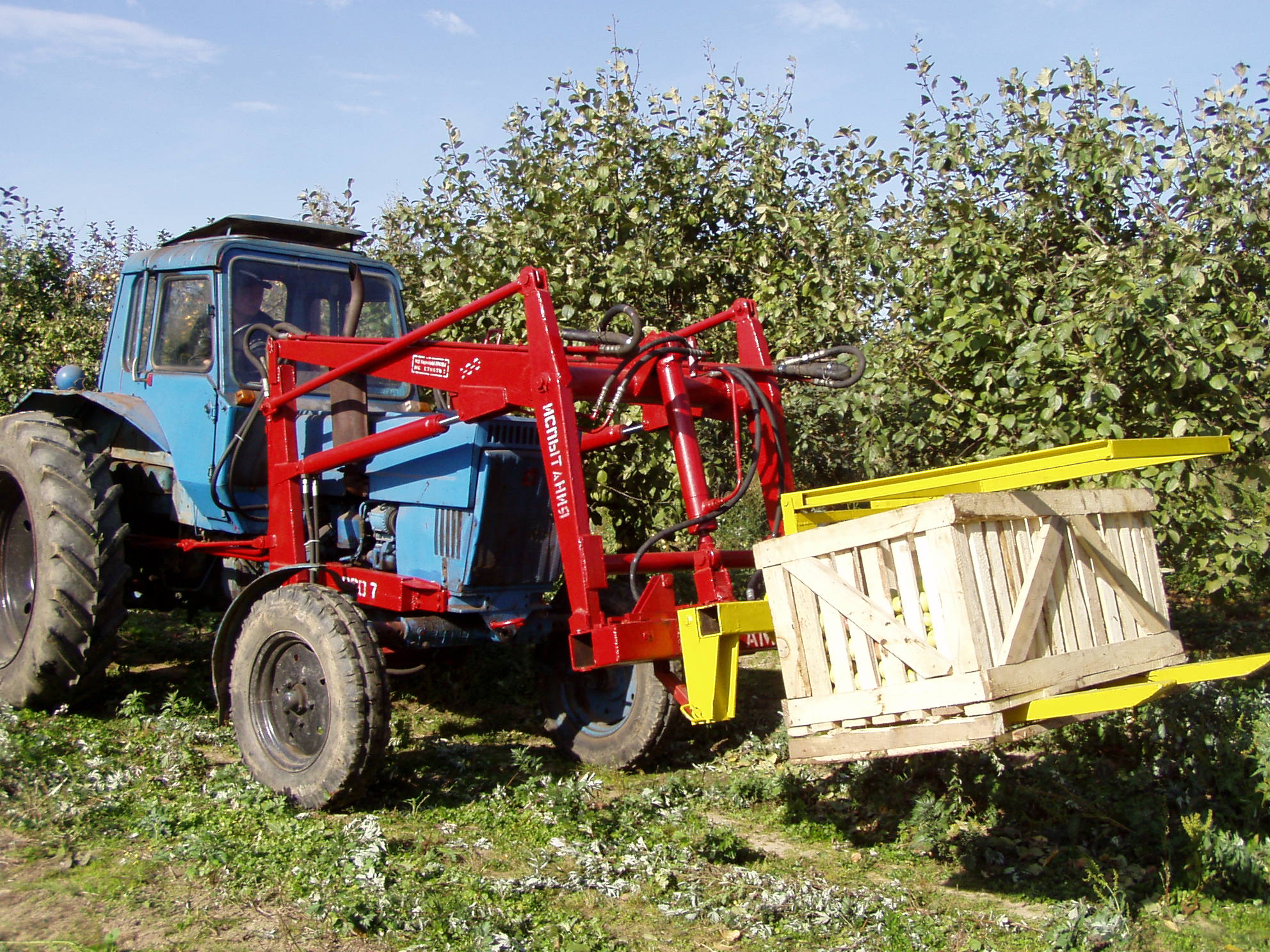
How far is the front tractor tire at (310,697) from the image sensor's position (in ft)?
15.0

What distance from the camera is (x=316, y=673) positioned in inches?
192

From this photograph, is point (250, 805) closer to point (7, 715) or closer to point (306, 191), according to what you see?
point (7, 715)

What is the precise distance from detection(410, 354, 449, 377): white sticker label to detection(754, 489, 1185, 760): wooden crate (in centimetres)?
171

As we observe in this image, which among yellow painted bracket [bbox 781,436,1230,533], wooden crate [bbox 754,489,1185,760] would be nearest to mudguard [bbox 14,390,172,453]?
yellow painted bracket [bbox 781,436,1230,533]

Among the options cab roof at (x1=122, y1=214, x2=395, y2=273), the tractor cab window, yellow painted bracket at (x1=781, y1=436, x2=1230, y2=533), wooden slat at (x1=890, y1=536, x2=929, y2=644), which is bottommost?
wooden slat at (x1=890, y1=536, x2=929, y2=644)

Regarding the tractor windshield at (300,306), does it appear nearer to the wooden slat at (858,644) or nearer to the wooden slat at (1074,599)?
the wooden slat at (858,644)

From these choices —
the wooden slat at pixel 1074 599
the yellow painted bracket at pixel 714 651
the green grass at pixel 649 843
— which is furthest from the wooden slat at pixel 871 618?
the green grass at pixel 649 843

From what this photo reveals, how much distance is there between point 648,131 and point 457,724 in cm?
435

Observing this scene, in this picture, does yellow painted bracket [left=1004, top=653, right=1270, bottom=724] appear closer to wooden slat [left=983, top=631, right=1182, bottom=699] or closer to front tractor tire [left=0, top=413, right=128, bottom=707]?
wooden slat [left=983, top=631, right=1182, bottom=699]

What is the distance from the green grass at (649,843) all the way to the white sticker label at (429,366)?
1.83 meters

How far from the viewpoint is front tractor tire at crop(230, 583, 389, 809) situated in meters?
4.56

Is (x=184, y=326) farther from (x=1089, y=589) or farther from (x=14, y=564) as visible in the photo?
(x=1089, y=589)

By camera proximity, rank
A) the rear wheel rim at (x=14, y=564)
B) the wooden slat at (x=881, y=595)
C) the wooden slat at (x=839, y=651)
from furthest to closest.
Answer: the rear wheel rim at (x=14, y=564) → the wooden slat at (x=839, y=651) → the wooden slat at (x=881, y=595)

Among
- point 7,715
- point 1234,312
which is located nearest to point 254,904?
point 7,715
